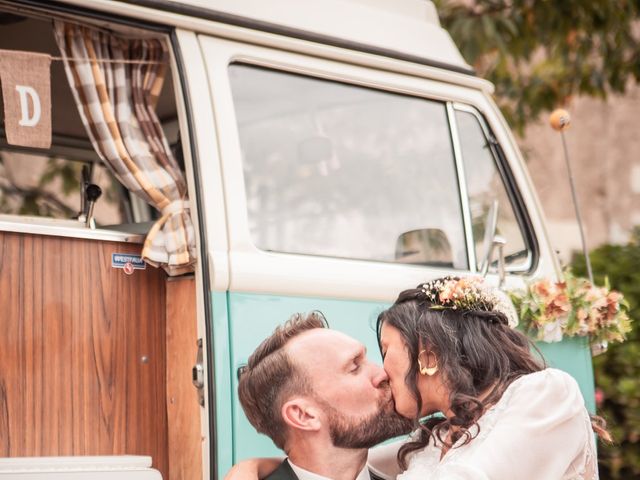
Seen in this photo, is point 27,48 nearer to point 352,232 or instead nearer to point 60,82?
point 60,82

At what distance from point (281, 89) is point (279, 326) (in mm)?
1081

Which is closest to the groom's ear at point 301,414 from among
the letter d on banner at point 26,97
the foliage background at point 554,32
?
the letter d on banner at point 26,97

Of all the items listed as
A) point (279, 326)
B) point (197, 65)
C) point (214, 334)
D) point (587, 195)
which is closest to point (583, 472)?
point (279, 326)

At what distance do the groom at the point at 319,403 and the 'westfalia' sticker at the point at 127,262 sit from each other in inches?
31.8

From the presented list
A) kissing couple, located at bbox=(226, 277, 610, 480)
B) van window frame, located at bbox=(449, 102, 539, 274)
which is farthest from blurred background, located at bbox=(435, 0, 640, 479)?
kissing couple, located at bbox=(226, 277, 610, 480)

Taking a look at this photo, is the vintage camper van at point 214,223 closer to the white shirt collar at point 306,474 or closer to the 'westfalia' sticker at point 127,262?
the 'westfalia' sticker at point 127,262

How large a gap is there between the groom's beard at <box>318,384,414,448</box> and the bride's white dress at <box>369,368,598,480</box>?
7.2 inches

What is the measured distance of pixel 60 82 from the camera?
455 cm

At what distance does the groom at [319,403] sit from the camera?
9.34 ft

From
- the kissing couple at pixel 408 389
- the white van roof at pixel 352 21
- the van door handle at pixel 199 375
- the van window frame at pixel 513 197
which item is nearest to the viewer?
the kissing couple at pixel 408 389

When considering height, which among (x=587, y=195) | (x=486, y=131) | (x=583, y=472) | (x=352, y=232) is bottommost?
Answer: (x=583, y=472)

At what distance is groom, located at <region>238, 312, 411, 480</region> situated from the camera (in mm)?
2846

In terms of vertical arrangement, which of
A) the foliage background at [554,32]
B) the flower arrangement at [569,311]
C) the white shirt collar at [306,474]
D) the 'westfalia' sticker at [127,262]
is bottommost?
the white shirt collar at [306,474]

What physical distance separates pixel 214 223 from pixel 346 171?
804mm
